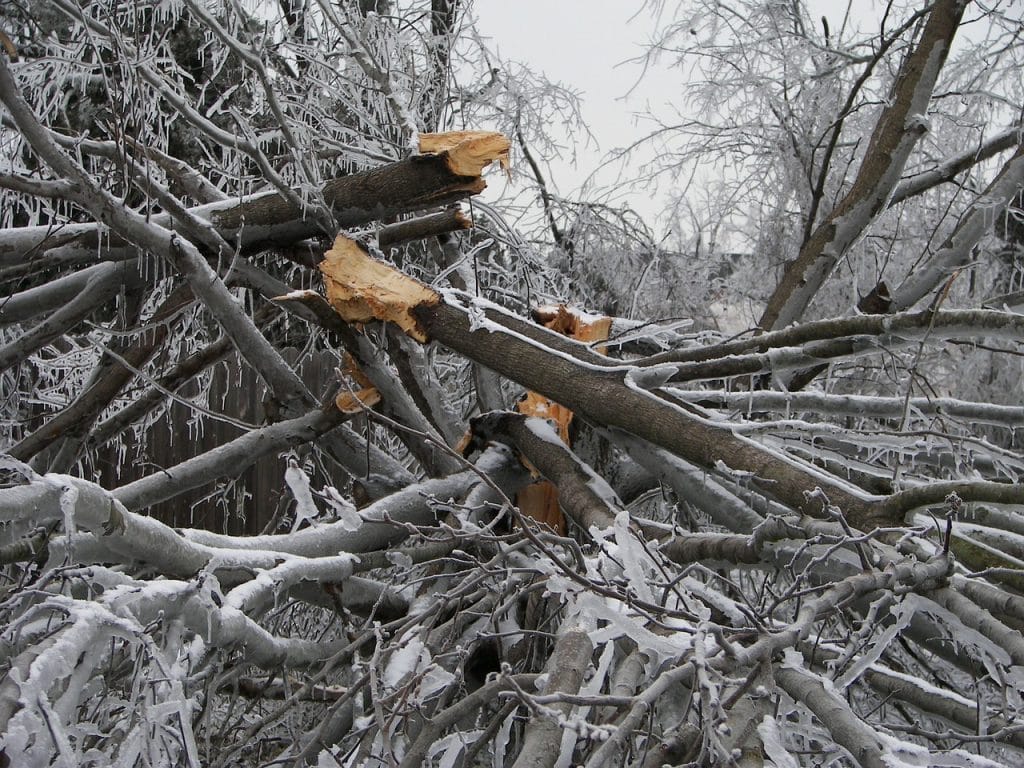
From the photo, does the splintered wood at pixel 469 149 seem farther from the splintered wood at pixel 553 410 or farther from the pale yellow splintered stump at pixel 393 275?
the splintered wood at pixel 553 410

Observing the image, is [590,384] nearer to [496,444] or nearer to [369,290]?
[496,444]

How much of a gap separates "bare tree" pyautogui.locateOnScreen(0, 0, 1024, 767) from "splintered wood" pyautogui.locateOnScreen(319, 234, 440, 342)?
12mm

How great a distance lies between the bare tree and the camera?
1474 millimetres

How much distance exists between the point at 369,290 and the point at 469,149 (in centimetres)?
56

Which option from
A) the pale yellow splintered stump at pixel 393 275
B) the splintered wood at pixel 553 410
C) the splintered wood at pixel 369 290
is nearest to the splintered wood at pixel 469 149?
the pale yellow splintered stump at pixel 393 275

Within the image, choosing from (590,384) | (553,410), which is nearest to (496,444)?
(553,410)

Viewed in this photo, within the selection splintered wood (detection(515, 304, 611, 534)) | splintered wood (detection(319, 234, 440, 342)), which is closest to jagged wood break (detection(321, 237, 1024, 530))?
splintered wood (detection(319, 234, 440, 342))

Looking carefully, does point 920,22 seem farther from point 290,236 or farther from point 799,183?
point 290,236

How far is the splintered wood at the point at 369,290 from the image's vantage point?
123 inches

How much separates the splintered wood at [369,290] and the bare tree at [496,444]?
0.01 meters

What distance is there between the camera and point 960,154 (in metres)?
4.23

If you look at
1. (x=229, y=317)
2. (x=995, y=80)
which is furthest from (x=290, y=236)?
(x=995, y=80)

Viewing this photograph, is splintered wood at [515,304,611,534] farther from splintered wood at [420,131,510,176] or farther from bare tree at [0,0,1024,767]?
splintered wood at [420,131,510,176]

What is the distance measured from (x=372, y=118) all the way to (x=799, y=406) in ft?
8.05
